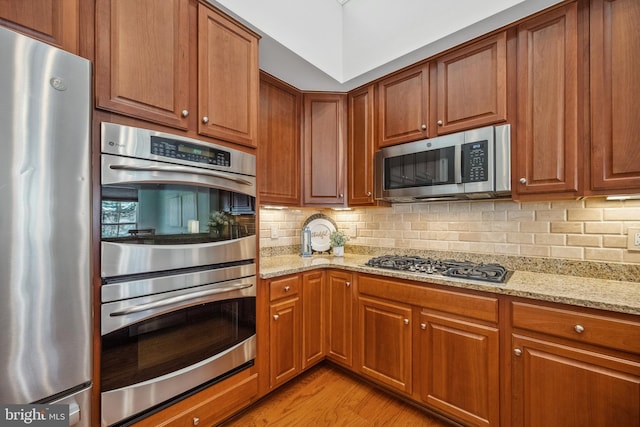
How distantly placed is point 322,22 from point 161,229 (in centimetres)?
187

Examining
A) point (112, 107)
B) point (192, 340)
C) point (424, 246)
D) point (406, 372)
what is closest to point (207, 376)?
point (192, 340)

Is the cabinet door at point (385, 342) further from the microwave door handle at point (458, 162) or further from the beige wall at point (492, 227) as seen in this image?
the microwave door handle at point (458, 162)

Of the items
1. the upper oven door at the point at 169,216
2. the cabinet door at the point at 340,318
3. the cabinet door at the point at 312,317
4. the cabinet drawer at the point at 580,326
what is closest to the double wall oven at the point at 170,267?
the upper oven door at the point at 169,216

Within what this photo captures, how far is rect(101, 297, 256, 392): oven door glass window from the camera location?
3.95 feet

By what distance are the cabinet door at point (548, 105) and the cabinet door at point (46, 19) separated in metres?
2.18

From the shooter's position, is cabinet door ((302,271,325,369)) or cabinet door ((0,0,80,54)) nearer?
cabinet door ((0,0,80,54))

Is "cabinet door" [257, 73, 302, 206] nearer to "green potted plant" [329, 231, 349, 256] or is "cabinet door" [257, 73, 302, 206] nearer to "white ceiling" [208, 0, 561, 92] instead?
"white ceiling" [208, 0, 561, 92]

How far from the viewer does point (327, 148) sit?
8.22ft

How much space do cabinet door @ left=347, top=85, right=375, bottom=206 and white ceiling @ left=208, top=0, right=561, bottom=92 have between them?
5.5 inches

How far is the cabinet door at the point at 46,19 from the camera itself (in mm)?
962

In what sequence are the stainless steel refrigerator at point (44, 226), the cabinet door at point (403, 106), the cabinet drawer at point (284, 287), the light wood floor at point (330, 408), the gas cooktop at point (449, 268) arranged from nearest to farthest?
the stainless steel refrigerator at point (44, 226) → the gas cooktop at point (449, 268) → the light wood floor at point (330, 408) → the cabinet drawer at point (284, 287) → the cabinet door at point (403, 106)

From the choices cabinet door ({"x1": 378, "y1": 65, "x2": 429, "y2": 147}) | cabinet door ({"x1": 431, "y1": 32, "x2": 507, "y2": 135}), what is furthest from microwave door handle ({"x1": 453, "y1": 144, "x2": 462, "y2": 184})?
cabinet door ({"x1": 378, "y1": 65, "x2": 429, "y2": 147})

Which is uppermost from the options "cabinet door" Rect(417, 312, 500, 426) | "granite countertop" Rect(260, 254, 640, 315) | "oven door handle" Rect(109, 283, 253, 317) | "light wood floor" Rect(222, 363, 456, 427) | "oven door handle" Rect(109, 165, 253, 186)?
"oven door handle" Rect(109, 165, 253, 186)

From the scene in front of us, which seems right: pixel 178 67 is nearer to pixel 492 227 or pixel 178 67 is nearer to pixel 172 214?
pixel 172 214
